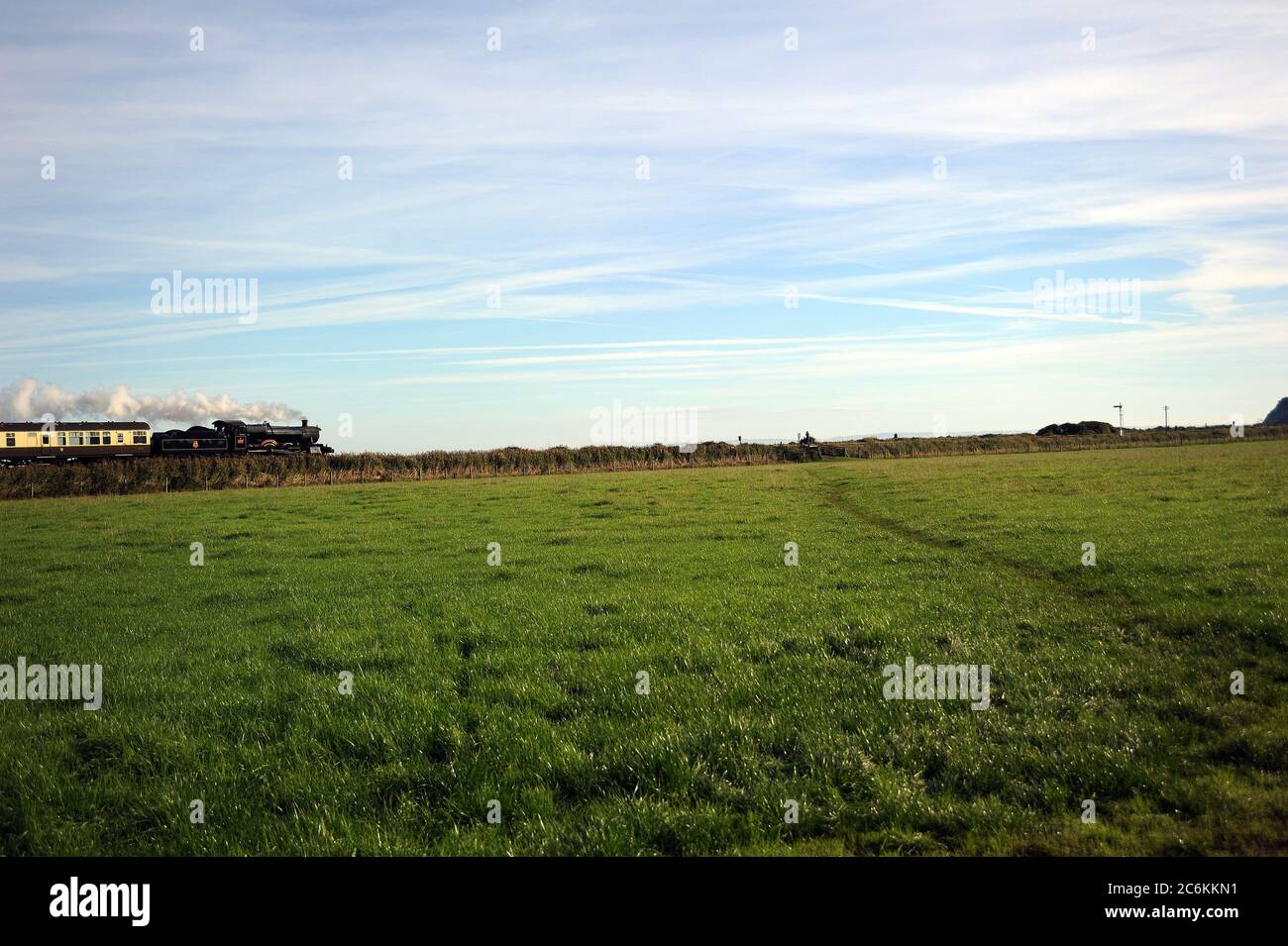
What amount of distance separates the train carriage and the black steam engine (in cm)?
197

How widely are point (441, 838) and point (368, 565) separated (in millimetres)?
17475

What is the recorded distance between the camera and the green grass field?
26.2 ft

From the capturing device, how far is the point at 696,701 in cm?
1109

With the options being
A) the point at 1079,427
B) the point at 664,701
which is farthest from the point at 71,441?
the point at 1079,427

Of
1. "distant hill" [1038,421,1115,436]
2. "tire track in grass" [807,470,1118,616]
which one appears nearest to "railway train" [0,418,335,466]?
"tire track in grass" [807,470,1118,616]

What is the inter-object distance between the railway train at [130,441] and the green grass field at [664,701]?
5663 centimetres

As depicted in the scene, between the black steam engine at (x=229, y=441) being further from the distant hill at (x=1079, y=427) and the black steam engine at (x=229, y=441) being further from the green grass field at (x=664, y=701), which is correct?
the distant hill at (x=1079, y=427)

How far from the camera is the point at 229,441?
78.5m

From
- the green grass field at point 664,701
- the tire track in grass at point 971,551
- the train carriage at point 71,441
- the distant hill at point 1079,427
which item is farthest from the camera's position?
the distant hill at point 1079,427

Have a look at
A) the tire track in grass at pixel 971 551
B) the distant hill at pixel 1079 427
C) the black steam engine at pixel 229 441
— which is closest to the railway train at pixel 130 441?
the black steam engine at pixel 229 441

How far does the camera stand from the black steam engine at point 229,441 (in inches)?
3049

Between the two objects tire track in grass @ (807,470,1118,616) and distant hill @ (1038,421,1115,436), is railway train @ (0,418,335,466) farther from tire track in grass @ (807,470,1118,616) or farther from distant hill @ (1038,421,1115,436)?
distant hill @ (1038,421,1115,436)

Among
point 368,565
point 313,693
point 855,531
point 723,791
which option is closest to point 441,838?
point 723,791
